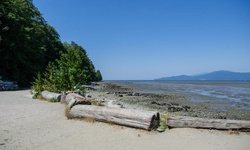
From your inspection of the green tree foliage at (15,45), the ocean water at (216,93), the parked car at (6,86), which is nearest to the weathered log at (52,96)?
the parked car at (6,86)

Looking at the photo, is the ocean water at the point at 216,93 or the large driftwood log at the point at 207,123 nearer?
the large driftwood log at the point at 207,123

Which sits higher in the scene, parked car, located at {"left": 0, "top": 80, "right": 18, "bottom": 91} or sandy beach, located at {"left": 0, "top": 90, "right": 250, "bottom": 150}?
parked car, located at {"left": 0, "top": 80, "right": 18, "bottom": 91}

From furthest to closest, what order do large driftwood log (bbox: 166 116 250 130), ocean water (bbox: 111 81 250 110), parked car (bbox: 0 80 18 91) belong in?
parked car (bbox: 0 80 18 91) < ocean water (bbox: 111 81 250 110) < large driftwood log (bbox: 166 116 250 130)

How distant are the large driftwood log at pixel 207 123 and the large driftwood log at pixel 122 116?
2.05ft

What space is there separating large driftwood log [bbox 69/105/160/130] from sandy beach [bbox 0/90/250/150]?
0.20 metres

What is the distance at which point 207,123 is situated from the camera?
19.6ft

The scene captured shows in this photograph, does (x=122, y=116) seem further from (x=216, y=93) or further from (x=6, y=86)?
(x=216, y=93)

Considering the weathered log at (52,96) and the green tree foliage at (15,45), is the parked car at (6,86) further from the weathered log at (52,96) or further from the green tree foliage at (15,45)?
the weathered log at (52,96)

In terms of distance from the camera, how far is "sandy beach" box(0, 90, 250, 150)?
482 centimetres

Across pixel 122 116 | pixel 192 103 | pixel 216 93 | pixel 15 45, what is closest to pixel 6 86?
pixel 15 45

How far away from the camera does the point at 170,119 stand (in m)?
6.30

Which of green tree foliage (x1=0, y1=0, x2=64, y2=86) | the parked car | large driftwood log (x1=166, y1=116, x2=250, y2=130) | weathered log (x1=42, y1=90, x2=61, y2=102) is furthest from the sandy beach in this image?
green tree foliage (x1=0, y1=0, x2=64, y2=86)

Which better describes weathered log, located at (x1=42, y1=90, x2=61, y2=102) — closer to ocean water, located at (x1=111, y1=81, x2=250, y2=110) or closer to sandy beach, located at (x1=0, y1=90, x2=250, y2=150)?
sandy beach, located at (x1=0, y1=90, x2=250, y2=150)

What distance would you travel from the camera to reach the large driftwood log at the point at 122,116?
6025mm
